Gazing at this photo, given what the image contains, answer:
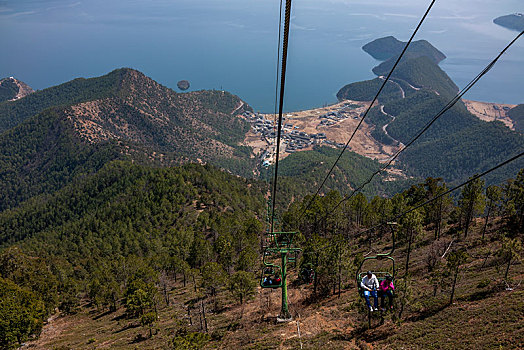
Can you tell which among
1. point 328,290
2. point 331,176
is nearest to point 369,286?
point 328,290

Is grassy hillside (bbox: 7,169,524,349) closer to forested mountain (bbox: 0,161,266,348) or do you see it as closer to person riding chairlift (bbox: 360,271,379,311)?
forested mountain (bbox: 0,161,266,348)

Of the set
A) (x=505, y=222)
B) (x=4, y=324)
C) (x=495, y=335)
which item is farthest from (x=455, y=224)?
(x=4, y=324)

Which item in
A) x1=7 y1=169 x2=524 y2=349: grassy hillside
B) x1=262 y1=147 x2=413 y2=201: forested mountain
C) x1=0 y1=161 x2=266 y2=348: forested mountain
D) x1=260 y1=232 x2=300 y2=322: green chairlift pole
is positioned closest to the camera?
x1=260 y1=232 x2=300 y2=322: green chairlift pole

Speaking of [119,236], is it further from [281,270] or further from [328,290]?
[281,270]

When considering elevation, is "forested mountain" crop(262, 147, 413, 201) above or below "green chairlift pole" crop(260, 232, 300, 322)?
below

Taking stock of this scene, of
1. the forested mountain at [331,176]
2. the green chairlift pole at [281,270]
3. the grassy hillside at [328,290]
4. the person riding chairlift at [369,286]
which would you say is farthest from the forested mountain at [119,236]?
the person riding chairlift at [369,286]

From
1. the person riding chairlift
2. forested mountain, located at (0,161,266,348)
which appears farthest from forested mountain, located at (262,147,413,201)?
the person riding chairlift

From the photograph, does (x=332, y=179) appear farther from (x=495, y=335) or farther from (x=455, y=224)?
(x=495, y=335)

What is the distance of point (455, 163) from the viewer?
183375mm

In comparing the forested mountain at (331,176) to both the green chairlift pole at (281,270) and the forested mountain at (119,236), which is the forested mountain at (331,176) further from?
the green chairlift pole at (281,270)

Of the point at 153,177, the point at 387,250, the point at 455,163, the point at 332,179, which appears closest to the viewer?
the point at 387,250

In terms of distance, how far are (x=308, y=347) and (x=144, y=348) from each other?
681 inches

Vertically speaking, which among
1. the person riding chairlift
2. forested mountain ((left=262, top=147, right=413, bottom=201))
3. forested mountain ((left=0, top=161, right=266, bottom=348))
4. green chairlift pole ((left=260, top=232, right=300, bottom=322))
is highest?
the person riding chairlift

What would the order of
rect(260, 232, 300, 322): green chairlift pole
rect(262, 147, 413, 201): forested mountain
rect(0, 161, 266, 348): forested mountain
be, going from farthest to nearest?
rect(262, 147, 413, 201): forested mountain < rect(0, 161, 266, 348): forested mountain < rect(260, 232, 300, 322): green chairlift pole
